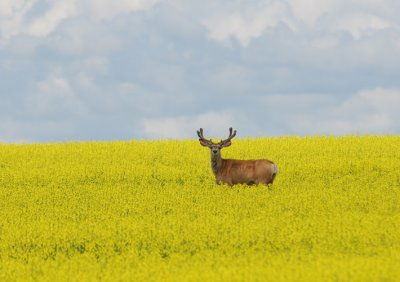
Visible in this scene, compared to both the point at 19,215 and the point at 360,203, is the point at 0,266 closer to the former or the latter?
the point at 19,215

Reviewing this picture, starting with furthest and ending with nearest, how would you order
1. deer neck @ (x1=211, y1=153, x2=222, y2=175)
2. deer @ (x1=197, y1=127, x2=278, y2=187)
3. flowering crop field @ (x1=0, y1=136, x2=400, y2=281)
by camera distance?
1. deer neck @ (x1=211, y1=153, x2=222, y2=175)
2. deer @ (x1=197, y1=127, x2=278, y2=187)
3. flowering crop field @ (x1=0, y1=136, x2=400, y2=281)

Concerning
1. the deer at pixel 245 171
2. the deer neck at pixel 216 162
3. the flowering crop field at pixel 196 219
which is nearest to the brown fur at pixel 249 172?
the deer at pixel 245 171

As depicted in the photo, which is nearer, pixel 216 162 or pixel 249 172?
pixel 249 172

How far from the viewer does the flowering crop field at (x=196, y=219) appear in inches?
471

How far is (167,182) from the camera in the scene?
84.6 feet

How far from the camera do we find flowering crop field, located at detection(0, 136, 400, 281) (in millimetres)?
11953

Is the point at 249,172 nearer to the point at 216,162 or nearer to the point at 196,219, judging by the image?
the point at 216,162

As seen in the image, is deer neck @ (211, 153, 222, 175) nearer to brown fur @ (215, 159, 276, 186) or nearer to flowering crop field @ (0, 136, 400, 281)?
brown fur @ (215, 159, 276, 186)

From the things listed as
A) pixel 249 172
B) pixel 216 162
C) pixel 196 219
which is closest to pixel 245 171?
pixel 249 172

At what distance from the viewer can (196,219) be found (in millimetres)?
16688

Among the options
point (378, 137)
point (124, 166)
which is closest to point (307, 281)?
point (124, 166)

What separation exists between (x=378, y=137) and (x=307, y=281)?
2841cm

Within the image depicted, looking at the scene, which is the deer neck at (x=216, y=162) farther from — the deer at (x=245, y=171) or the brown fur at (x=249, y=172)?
the brown fur at (x=249, y=172)

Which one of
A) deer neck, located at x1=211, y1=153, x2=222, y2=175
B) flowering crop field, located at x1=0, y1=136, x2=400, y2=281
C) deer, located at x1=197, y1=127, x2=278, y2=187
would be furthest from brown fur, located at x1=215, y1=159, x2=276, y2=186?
flowering crop field, located at x1=0, y1=136, x2=400, y2=281
